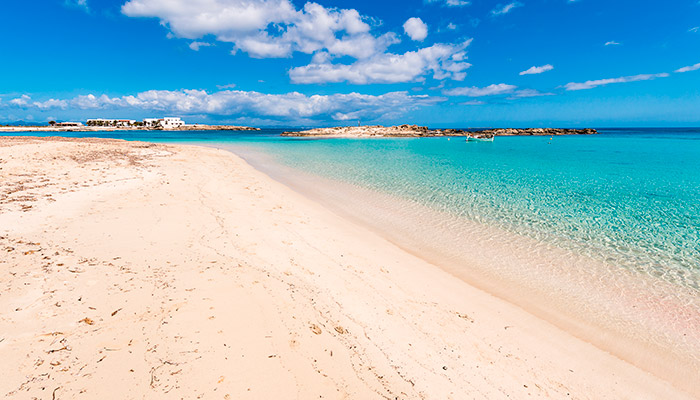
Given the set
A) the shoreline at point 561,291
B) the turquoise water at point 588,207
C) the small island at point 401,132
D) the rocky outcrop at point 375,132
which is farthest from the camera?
the small island at point 401,132

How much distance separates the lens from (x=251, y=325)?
4402 millimetres

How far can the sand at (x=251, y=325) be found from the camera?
3438mm

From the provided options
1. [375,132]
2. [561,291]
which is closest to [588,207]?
[561,291]

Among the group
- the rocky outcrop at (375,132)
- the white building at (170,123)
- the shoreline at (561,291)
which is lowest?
the shoreline at (561,291)

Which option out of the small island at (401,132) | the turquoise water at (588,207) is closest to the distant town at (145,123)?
the small island at (401,132)

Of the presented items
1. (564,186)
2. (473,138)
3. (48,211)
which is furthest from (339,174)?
(473,138)

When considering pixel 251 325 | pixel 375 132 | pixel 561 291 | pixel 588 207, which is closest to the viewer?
pixel 251 325

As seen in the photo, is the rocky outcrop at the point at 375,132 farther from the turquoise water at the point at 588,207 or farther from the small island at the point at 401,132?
the turquoise water at the point at 588,207

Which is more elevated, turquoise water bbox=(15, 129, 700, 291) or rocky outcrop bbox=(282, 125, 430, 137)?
rocky outcrop bbox=(282, 125, 430, 137)

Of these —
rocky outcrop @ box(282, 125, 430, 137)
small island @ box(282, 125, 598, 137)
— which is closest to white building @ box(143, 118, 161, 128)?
small island @ box(282, 125, 598, 137)

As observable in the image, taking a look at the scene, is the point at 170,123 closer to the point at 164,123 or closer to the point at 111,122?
the point at 164,123

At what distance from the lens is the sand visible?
3438mm

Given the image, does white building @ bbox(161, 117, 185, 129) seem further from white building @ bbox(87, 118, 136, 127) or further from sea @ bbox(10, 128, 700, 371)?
sea @ bbox(10, 128, 700, 371)

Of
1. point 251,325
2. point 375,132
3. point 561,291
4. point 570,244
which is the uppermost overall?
point 375,132
